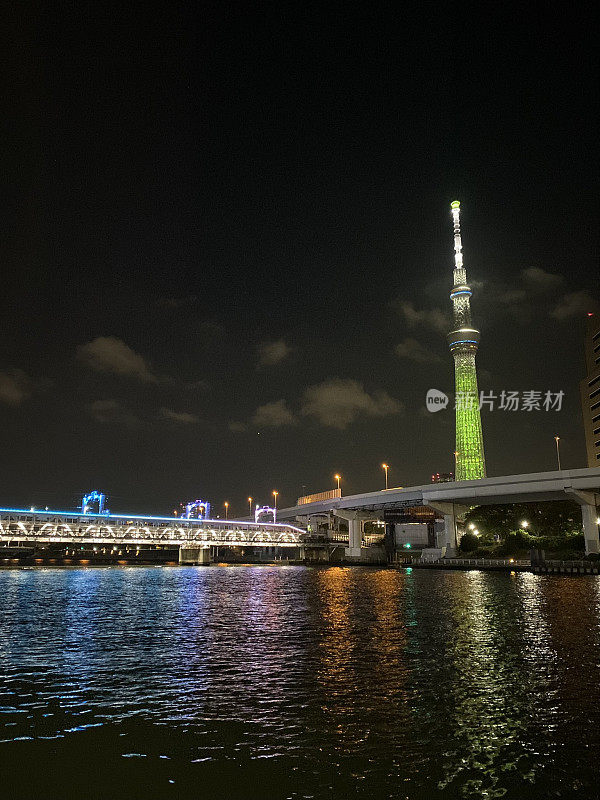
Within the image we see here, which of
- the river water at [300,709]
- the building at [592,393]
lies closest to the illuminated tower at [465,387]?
the building at [592,393]

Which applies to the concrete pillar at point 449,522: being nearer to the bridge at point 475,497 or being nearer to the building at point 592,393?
the bridge at point 475,497

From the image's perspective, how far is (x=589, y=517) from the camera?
311 ft

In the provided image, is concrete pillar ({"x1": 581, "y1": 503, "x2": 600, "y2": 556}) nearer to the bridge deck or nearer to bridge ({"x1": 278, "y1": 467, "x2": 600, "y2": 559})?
bridge ({"x1": 278, "y1": 467, "x2": 600, "y2": 559})

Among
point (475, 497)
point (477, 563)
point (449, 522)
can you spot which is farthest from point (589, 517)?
point (449, 522)

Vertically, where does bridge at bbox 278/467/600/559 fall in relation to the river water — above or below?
A: above

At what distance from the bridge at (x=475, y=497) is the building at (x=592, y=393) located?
215 feet

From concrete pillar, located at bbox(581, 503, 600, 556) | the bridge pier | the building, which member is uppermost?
the building

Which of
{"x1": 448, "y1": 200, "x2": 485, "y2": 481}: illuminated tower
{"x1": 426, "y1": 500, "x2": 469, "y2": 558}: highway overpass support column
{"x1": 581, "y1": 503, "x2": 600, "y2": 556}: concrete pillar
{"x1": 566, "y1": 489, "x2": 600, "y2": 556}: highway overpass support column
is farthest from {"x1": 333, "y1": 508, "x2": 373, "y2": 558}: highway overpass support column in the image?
{"x1": 581, "y1": 503, "x2": 600, "y2": 556}: concrete pillar

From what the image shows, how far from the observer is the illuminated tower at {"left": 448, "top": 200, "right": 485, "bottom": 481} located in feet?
568

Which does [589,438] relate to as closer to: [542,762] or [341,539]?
[341,539]

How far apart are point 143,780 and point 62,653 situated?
14011 mm

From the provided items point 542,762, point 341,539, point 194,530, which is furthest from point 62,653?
point 341,539

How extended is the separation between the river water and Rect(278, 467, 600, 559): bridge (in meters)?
68.2

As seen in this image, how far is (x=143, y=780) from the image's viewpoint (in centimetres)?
1096
